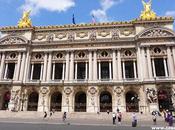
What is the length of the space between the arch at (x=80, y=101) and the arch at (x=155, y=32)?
49.5 feet

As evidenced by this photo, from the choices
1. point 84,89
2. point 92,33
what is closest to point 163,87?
point 84,89

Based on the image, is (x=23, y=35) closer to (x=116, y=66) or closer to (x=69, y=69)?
(x=69, y=69)

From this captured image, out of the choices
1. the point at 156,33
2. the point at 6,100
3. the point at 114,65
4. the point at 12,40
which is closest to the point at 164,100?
the point at 114,65

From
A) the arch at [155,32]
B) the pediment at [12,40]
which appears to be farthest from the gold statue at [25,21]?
the arch at [155,32]

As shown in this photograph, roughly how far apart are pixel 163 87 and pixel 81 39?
58.9 feet

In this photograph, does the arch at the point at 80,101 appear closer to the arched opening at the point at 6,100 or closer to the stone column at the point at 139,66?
the stone column at the point at 139,66

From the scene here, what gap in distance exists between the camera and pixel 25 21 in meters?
47.6

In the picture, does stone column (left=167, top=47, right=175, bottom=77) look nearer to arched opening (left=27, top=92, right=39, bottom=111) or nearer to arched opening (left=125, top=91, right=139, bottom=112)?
arched opening (left=125, top=91, right=139, bottom=112)

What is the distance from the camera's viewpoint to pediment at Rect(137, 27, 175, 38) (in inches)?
1585

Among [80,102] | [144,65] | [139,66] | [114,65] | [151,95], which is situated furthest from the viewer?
[80,102]

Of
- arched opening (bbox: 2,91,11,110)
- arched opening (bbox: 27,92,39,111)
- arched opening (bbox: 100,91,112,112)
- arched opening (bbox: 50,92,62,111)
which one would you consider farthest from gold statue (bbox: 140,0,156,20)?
arched opening (bbox: 2,91,11,110)

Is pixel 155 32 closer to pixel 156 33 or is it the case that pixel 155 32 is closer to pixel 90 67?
pixel 156 33

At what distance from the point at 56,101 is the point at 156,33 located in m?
23.1

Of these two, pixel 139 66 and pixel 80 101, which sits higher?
pixel 139 66
